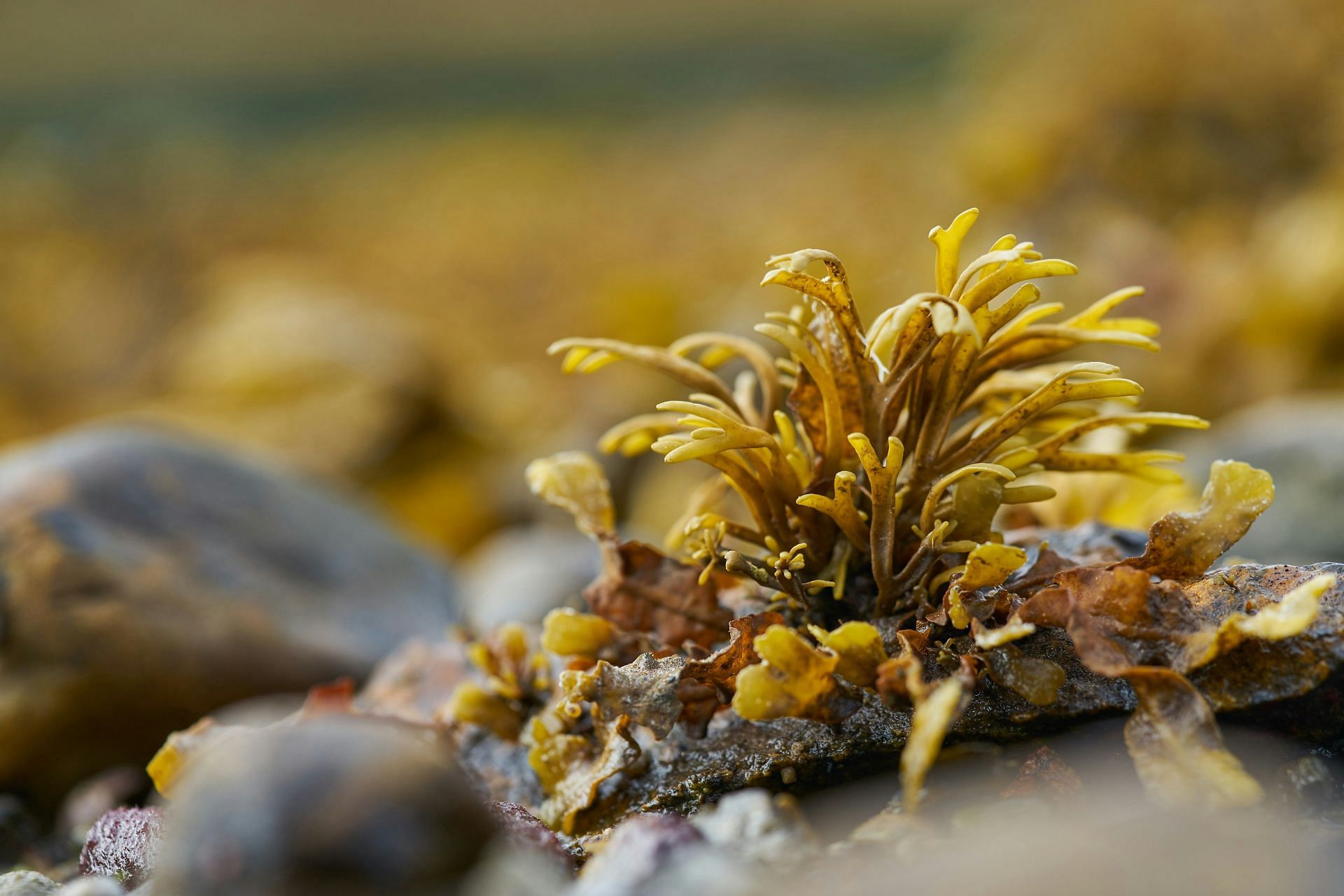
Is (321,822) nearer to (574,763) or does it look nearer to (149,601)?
(574,763)

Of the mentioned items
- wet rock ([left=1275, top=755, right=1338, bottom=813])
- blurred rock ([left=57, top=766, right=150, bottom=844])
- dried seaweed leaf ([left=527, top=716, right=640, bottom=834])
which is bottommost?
blurred rock ([left=57, top=766, right=150, bottom=844])

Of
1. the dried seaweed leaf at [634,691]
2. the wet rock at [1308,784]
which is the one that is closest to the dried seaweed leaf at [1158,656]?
the wet rock at [1308,784]

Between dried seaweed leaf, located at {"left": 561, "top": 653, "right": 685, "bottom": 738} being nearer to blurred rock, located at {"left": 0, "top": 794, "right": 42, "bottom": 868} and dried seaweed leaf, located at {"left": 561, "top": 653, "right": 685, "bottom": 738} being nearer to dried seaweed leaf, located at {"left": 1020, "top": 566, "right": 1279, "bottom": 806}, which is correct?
dried seaweed leaf, located at {"left": 1020, "top": 566, "right": 1279, "bottom": 806}

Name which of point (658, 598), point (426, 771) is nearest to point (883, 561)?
point (658, 598)

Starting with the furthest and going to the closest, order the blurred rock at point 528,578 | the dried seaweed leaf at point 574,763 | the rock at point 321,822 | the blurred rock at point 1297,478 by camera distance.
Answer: the blurred rock at point 528,578 < the blurred rock at point 1297,478 < the dried seaweed leaf at point 574,763 < the rock at point 321,822

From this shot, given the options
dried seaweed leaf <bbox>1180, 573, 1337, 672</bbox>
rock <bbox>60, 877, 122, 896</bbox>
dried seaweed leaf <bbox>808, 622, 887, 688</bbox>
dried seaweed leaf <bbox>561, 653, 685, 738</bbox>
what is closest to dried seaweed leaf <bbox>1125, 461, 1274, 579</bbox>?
dried seaweed leaf <bbox>1180, 573, 1337, 672</bbox>

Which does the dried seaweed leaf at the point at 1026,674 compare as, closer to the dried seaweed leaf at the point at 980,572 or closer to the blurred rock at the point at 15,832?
the dried seaweed leaf at the point at 980,572
